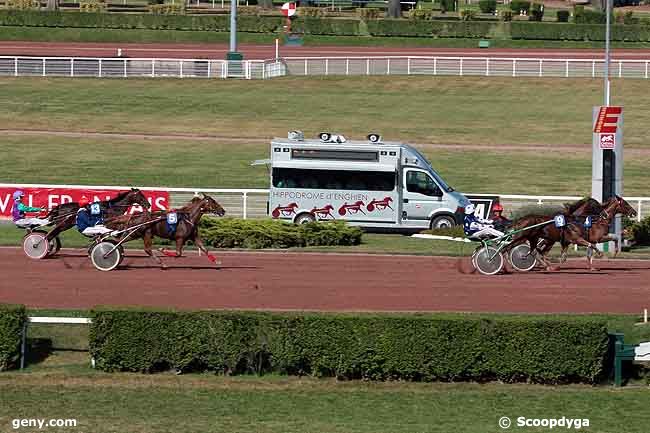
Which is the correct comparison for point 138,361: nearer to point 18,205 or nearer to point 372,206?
point 18,205

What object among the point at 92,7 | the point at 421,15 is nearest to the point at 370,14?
the point at 421,15

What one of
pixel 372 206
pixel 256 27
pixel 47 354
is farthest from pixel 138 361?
pixel 256 27

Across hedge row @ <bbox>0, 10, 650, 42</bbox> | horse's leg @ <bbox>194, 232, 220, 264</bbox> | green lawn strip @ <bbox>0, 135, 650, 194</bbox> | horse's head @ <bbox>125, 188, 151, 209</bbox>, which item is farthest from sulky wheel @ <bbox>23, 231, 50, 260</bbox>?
hedge row @ <bbox>0, 10, 650, 42</bbox>

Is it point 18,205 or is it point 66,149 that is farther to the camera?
point 66,149

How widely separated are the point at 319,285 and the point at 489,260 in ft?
9.57

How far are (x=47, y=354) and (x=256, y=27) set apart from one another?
50.8m

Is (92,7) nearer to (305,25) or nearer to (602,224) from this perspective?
(305,25)

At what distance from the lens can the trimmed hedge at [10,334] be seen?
1574 cm

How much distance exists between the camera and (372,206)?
94.6ft

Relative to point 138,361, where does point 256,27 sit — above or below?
above

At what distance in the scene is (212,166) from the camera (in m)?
38.2

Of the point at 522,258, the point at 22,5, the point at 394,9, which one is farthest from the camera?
the point at 22,5

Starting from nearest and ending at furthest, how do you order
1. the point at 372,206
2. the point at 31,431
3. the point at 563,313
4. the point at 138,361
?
the point at 31,431 → the point at 138,361 → the point at 563,313 → the point at 372,206

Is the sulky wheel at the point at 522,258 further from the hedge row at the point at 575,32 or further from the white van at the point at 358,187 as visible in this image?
the hedge row at the point at 575,32
